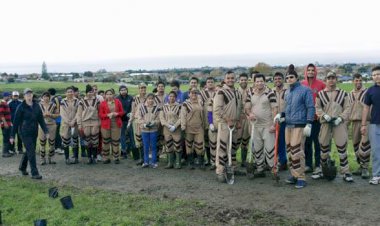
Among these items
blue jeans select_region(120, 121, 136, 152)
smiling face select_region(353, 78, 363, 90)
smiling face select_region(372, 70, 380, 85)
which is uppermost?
smiling face select_region(372, 70, 380, 85)

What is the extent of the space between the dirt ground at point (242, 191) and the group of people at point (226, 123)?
0.39m

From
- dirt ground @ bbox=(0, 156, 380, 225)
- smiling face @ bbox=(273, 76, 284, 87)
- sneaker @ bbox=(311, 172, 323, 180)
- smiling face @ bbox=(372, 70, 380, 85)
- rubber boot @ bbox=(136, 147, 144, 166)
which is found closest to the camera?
dirt ground @ bbox=(0, 156, 380, 225)

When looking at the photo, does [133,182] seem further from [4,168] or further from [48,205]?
[4,168]

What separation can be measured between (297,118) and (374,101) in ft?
5.47

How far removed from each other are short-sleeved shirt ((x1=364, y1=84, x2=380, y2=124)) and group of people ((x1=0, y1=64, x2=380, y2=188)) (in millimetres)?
20

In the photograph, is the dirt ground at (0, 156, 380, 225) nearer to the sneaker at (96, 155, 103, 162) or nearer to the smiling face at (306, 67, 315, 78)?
the sneaker at (96, 155, 103, 162)

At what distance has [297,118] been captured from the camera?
8672mm

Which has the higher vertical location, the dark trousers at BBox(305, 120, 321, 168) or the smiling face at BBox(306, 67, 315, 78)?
the smiling face at BBox(306, 67, 315, 78)

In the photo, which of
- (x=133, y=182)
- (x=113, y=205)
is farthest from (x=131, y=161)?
(x=113, y=205)

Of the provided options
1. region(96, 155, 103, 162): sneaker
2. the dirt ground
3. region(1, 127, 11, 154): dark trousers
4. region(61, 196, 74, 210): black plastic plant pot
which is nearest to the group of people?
region(96, 155, 103, 162): sneaker

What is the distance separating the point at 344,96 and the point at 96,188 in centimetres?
571

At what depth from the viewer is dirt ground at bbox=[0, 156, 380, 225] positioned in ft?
23.7

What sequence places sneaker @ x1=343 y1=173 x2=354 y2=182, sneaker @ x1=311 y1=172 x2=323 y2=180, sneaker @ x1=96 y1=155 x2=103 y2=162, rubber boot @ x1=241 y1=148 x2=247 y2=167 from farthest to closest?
sneaker @ x1=96 y1=155 x2=103 y2=162, rubber boot @ x1=241 y1=148 x2=247 y2=167, sneaker @ x1=311 y1=172 x2=323 y2=180, sneaker @ x1=343 y1=173 x2=354 y2=182

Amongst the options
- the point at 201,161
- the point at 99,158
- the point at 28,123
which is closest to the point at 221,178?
the point at 201,161
